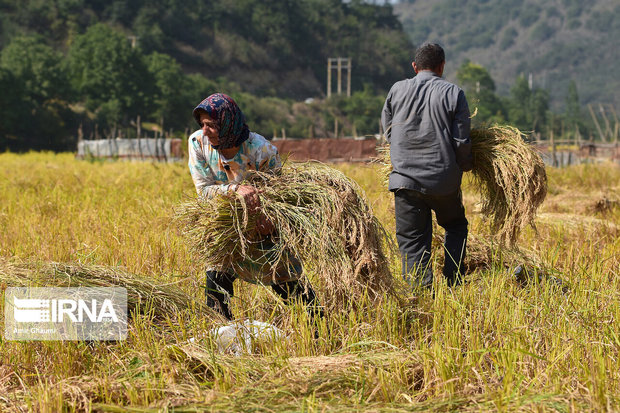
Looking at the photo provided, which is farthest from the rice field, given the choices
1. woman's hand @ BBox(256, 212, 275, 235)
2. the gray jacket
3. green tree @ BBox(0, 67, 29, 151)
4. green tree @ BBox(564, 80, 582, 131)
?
green tree @ BBox(564, 80, 582, 131)

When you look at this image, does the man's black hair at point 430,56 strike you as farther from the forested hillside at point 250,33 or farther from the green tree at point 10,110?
the forested hillside at point 250,33

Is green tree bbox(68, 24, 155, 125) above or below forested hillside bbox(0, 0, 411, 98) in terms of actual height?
below

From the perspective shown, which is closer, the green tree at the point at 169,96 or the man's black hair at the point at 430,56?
the man's black hair at the point at 430,56

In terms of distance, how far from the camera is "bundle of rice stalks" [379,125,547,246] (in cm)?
385

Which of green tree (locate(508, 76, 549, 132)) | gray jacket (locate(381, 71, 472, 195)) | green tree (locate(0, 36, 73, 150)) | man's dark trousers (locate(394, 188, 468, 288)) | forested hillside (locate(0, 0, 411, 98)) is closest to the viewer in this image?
gray jacket (locate(381, 71, 472, 195))

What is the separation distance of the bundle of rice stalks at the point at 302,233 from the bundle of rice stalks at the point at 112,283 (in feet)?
0.94

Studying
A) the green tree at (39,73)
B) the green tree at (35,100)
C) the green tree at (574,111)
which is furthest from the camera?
the green tree at (574,111)

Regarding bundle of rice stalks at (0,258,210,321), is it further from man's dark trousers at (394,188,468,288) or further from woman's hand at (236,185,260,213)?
man's dark trousers at (394,188,468,288)

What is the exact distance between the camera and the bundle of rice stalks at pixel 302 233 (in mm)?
2916

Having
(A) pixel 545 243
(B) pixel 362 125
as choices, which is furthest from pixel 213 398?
(B) pixel 362 125

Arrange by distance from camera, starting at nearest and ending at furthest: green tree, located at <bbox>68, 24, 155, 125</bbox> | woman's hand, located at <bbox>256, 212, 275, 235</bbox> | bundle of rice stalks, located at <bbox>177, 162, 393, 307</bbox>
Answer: bundle of rice stalks, located at <bbox>177, 162, 393, 307</bbox> < woman's hand, located at <bbox>256, 212, 275, 235</bbox> < green tree, located at <bbox>68, 24, 155, 125</bbox>

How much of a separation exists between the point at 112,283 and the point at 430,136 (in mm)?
1861

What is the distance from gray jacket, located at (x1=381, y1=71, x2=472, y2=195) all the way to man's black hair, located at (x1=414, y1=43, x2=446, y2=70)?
0.05 meters

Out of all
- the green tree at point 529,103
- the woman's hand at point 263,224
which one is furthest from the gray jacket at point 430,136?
the green tree at point 529,103
